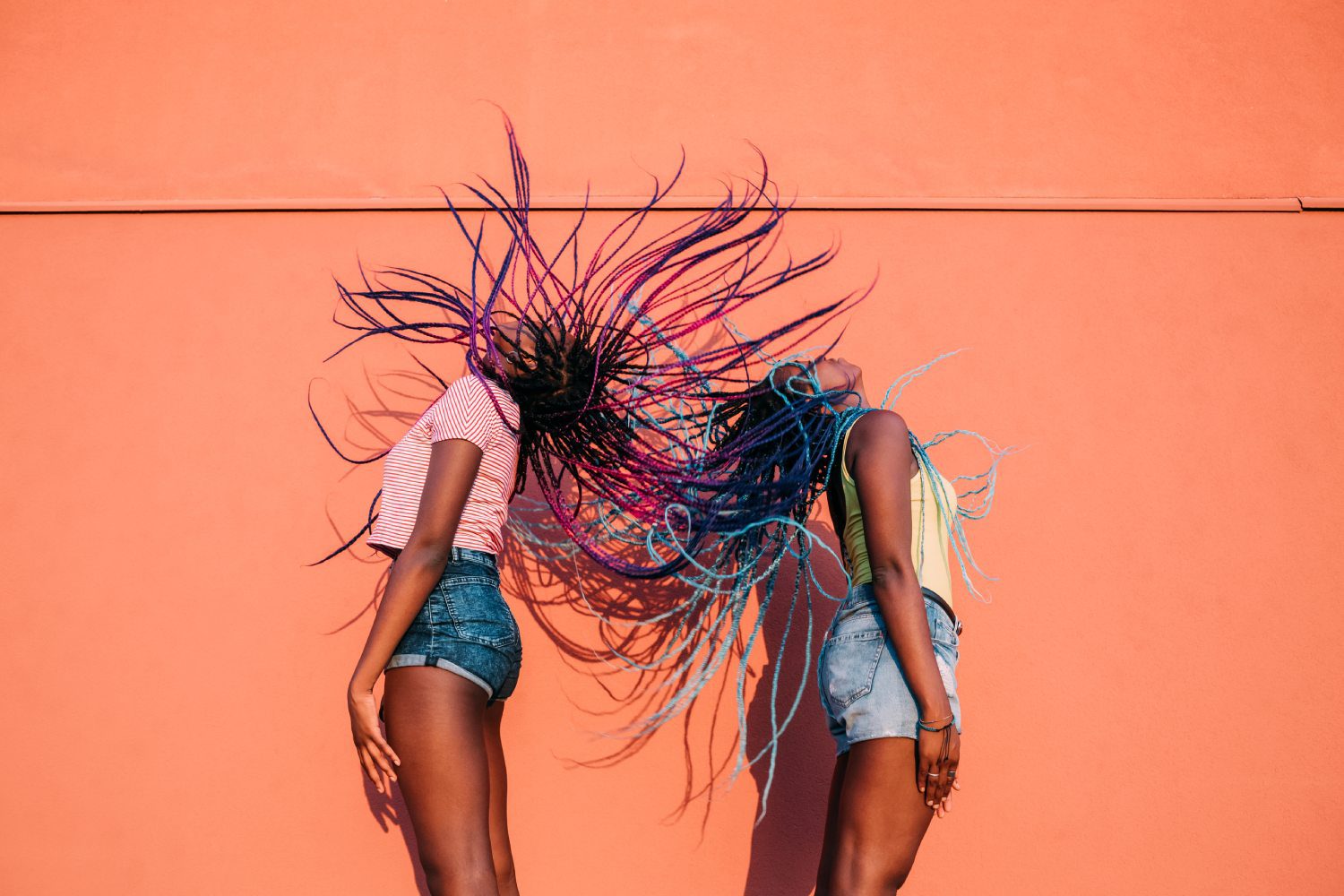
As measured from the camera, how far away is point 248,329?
3.06 m

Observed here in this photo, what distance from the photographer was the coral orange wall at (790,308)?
2.72m

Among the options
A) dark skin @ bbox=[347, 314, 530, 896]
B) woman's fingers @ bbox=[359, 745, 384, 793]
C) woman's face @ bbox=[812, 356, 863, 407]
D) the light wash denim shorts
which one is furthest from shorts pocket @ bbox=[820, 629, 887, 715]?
woman's fingers @ bbox=[359, 745, 384, 793]

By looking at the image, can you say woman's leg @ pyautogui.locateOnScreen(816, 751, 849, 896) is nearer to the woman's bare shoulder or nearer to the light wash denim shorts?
the light wash denim shorts

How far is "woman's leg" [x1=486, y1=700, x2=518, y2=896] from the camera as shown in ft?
7.31

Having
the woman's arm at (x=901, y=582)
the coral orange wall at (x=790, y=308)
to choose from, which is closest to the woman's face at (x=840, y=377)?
the woman's arm at (x=901, y=582)

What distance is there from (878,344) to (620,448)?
3.14ft

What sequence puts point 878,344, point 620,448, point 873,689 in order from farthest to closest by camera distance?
point 878,344
point 620,448
point 873,689

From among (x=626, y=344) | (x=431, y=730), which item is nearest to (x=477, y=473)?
(x=431, y=730)

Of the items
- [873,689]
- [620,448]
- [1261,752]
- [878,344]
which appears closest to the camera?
[873,689]

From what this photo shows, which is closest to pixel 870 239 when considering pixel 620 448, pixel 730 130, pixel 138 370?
pixel 730 130

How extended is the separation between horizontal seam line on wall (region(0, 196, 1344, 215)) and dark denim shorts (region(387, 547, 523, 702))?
1396mm

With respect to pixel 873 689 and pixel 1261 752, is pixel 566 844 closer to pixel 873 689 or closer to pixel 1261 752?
pixel 873 689

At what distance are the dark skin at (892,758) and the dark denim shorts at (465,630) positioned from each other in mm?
762

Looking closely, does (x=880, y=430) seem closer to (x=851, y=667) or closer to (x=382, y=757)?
(x=851, y=667)
